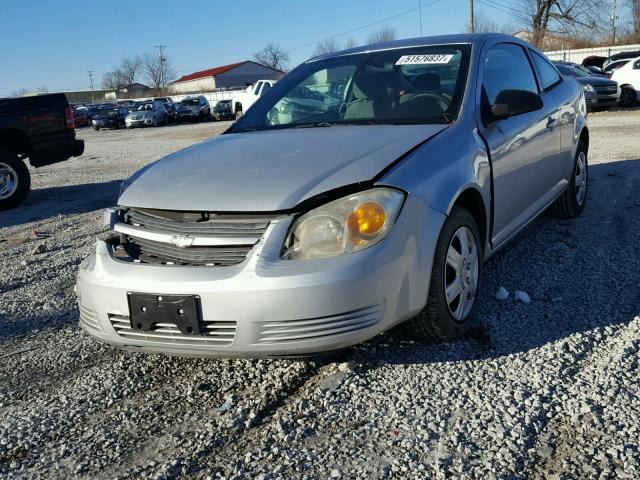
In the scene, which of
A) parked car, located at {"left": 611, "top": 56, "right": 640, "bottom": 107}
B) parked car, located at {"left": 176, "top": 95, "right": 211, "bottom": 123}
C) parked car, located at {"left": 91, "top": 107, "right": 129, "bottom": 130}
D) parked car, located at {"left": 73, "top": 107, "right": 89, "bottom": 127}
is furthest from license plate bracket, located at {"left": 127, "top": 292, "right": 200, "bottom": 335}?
parked car, located at {"left": 73, "top": 107, "right": 89, "bottom": 127}

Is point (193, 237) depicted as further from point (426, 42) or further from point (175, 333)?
point (426, 42)

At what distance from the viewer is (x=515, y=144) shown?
4.07 meters

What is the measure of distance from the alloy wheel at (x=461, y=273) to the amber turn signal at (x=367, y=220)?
55 centimetres

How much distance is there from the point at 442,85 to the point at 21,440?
2.92m

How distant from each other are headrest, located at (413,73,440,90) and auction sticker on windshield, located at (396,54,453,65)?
0.12 meters

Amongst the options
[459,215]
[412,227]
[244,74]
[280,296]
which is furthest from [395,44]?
[244,74]

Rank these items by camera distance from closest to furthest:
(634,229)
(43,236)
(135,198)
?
1. (135,198)
2. (634,229)
3. (43,236)

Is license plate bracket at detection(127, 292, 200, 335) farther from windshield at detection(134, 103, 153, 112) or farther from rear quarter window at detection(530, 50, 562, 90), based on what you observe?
windshield at detection(134, 103, 153, 112)

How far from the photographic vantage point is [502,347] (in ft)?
10.9

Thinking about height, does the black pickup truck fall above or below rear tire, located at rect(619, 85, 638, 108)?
above

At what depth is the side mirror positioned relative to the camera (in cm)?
380

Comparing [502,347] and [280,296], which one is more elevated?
[280,296]

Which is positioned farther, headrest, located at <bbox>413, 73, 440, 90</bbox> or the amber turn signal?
headrest, located at <bbox>413, 73, 440, 90</bbox>

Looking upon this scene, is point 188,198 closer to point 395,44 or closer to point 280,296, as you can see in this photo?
point 280,296
